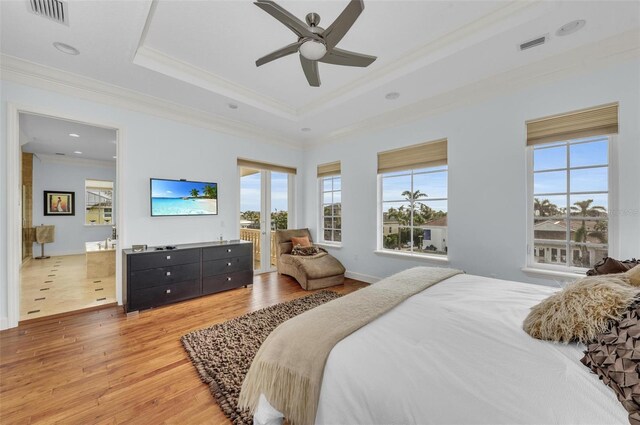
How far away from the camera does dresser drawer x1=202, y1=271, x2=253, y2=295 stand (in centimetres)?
367

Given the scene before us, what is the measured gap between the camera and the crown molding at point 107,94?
2.71 meters

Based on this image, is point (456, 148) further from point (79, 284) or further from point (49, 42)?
point (79, 284)

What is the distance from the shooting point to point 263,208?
516 cm

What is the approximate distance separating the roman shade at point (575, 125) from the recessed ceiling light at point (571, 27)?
0.78m

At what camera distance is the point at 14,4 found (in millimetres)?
1981

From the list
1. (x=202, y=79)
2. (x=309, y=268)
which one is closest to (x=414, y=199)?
(x=309, y=268)

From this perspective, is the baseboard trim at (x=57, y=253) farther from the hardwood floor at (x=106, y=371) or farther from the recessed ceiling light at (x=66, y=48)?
the recessed ceiling light at (x=66, y=48)

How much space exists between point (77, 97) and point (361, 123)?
3780mm

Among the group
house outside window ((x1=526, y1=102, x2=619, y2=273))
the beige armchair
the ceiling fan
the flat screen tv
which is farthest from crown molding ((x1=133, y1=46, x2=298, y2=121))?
house outside window ((x1=526, y1=102, x2=619, y2=273))

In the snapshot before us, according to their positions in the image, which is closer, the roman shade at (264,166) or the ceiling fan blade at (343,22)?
the ceiling fan blade at (343,22)

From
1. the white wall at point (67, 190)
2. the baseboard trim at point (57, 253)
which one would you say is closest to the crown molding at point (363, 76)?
the white wall at point (67, 190)

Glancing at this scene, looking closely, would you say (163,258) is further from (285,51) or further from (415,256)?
(415,256)

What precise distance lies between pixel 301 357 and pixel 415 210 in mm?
3261

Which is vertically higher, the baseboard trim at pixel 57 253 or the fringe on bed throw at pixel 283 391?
the fringe on bed throw at pixel 283 391
